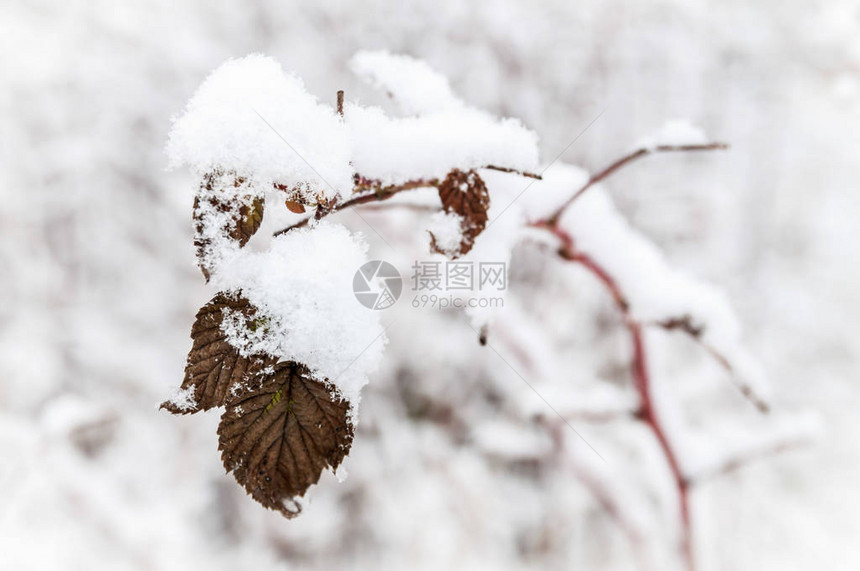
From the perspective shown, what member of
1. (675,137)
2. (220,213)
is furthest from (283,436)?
(675,137)

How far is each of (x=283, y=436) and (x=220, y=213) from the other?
0.71 feet

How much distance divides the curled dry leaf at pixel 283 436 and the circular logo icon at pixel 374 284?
11 centimetres

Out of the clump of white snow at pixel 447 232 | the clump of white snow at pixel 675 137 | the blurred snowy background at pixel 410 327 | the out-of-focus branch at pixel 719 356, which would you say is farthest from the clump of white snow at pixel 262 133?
the blurred snowy background at pixel 410 327

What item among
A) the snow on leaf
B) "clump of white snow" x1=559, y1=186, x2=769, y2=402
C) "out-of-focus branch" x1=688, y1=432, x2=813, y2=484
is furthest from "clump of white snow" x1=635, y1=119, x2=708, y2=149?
"out-of-focus branch" x1=688, y1=432, x2=813, y2=484

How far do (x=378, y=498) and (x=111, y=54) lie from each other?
3078mm

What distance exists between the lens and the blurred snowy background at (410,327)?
2.85 meters

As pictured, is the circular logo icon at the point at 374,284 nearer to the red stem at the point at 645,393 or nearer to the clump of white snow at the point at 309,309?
the clump of white snow at the point at 309,309

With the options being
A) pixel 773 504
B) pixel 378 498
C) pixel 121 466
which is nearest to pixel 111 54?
pixel 121 466

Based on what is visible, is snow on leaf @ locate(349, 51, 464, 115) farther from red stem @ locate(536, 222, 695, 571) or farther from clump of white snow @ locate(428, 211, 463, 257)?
red stem @ locate(536, 222, 695, 571)

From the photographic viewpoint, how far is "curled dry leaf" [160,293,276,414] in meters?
0.45

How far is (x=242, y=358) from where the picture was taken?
0.46 metres

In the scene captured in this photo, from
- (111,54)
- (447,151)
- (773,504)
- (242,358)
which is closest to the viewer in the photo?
(242,358)

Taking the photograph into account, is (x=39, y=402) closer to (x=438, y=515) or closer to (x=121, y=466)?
(x=121, y=466)

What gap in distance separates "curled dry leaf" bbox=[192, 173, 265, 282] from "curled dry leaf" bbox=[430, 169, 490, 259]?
0.21 metres
